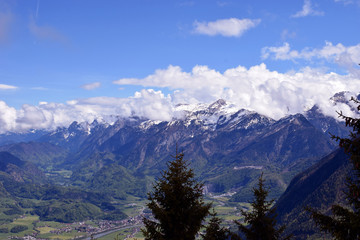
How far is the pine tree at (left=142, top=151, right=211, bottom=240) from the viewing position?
1304 inches

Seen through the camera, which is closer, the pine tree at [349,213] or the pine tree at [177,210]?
the pine tree at [349,213]

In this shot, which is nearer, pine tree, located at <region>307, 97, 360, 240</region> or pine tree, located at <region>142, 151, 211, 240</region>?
pine tree, located at <region>307, 97, 360, 240</region>

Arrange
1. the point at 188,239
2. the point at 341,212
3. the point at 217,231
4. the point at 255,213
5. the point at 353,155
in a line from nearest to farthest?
the point at 353,155, the point at 341,212, the point at 188,239, the point at 255,213, the point at 217,231

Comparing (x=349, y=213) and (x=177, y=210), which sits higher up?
(x=177, y=210)

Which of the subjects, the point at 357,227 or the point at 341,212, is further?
the point at 341,212

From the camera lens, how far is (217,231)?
40.7 meters

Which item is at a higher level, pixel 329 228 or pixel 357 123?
pixel 357 123

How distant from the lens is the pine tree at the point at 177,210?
33.1 metres

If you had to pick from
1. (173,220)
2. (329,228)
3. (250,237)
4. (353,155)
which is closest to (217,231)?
(250,237)

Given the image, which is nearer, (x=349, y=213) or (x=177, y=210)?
(x=349, y=213)

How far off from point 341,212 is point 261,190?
31.4ft

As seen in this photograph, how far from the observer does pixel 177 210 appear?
33.6 m

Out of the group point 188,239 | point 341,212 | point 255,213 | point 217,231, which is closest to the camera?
point 341,212

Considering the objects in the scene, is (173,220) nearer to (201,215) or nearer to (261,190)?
(201,215)
